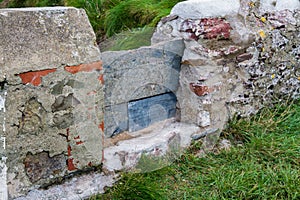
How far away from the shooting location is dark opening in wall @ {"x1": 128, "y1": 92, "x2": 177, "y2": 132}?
111 inches

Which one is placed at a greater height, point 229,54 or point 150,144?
point 229,54

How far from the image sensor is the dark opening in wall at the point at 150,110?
281 centimetres

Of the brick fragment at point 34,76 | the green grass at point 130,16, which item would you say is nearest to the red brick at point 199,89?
the brick fragment at point 34,76

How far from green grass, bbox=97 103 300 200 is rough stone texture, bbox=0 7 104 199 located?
1.12 ft

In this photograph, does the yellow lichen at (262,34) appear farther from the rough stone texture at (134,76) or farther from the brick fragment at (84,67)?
the brick fragment at (84,67)

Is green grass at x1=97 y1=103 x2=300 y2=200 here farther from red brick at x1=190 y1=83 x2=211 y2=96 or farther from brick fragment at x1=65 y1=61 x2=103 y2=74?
brick fragment at x1=65 y1=61 x2=103 y2=74

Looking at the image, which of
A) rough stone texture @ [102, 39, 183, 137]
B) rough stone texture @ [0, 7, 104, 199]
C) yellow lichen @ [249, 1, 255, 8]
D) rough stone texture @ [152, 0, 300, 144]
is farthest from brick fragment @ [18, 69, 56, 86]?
yellow lichen @ [249, 1, 255, 8]

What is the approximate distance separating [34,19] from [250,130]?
169 cm

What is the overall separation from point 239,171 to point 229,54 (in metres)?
0.82

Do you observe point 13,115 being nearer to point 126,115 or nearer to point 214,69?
point 126,115

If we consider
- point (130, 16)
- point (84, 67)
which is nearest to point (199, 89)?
point (84, 67)

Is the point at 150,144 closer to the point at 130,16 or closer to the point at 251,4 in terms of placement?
the point at 251,4

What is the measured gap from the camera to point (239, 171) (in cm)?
267

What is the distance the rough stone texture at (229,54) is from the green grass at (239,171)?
177 millimetres
